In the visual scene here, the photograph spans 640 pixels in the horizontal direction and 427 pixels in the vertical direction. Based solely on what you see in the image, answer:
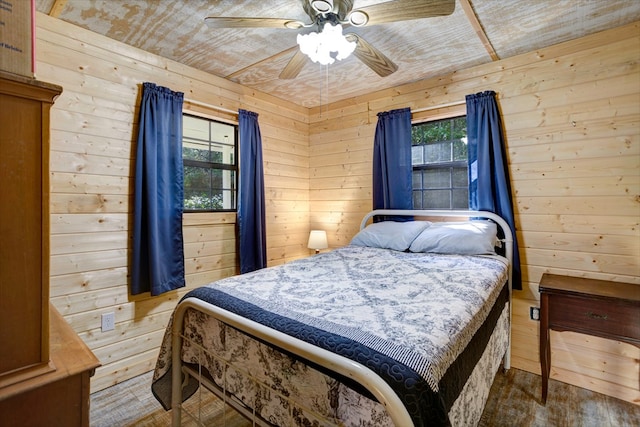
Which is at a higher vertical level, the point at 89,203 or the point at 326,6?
the point at 326,6

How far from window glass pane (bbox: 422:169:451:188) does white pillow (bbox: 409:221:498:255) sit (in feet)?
1.75

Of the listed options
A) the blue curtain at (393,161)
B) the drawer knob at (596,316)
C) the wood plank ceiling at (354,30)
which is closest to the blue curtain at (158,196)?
the wood plank ceiling at (354,30)

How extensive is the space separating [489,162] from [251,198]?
6.80 feet

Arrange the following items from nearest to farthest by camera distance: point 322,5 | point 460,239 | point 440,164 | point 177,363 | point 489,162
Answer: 1. point 177,363
2. point 322,5
3. point 460,239
4. point 489,162
5. point 440,164

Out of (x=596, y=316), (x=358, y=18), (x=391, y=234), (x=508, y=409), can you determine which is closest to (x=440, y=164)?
(x=391, y=234)

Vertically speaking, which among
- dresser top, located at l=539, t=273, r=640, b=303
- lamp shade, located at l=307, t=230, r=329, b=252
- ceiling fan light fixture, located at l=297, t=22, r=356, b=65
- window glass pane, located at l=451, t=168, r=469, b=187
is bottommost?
dresser top, located at l=539, t=273, r=640, b=303

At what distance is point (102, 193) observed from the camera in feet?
6.98

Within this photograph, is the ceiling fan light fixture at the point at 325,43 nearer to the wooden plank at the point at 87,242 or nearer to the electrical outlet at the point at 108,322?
the wooden plank at the point at 87,242

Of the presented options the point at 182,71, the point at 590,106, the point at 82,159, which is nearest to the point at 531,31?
the point at 590,106

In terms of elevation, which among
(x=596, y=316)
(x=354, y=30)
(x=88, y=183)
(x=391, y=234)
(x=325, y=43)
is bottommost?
(x=596, y=316)

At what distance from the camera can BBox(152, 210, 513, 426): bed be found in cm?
86

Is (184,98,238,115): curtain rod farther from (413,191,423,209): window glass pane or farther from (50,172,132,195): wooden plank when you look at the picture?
(413,191,423,209): window glass pane

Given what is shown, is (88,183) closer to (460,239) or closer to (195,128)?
(195,128)

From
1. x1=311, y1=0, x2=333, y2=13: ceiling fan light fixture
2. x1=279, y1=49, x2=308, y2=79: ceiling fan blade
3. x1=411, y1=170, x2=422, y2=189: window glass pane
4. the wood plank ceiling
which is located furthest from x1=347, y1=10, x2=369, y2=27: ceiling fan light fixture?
x1=411, y1=170, x2=422, y2=189: window glass pane
